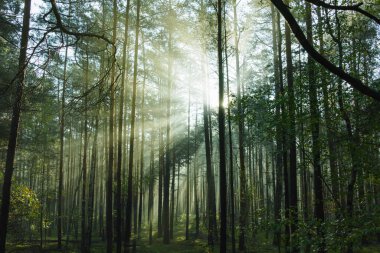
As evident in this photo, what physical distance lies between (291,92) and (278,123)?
0.98 meters

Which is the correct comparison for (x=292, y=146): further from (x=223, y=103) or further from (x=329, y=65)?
(x=329, y=65)

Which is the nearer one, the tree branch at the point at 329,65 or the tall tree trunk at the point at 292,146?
the tree branch at the point at 329,65

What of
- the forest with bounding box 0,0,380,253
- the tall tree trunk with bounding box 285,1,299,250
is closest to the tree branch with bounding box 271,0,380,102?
the forest with bounding box 0,0,380,253

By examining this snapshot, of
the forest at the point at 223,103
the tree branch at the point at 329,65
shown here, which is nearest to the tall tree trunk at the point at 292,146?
the forest at the point at 223,103

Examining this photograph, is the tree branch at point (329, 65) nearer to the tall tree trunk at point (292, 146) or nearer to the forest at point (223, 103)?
the forest at point (223, 103)

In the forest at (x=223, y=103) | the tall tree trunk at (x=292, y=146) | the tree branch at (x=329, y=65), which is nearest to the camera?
the tree branch at (x=329, y=65)

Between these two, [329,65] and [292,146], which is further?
[292,146]

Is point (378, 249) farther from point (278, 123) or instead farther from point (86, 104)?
point (86, 104)

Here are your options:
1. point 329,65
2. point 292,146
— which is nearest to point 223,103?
point 292,146

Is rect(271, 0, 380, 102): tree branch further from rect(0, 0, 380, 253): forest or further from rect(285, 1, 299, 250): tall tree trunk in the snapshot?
rect(285, 1, 299, 250): tall tree trunk

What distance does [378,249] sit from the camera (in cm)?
1648

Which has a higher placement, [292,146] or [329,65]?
[292,146]

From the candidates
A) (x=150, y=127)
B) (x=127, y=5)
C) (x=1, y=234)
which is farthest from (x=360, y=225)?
(x=150, y=127)

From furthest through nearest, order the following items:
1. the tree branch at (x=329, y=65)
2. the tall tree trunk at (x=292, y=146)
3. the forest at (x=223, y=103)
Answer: the tall tree trunk at (x=292, y=146) < the forest at (x=223, y=103) < the tree branch at (x=329, y=65)
